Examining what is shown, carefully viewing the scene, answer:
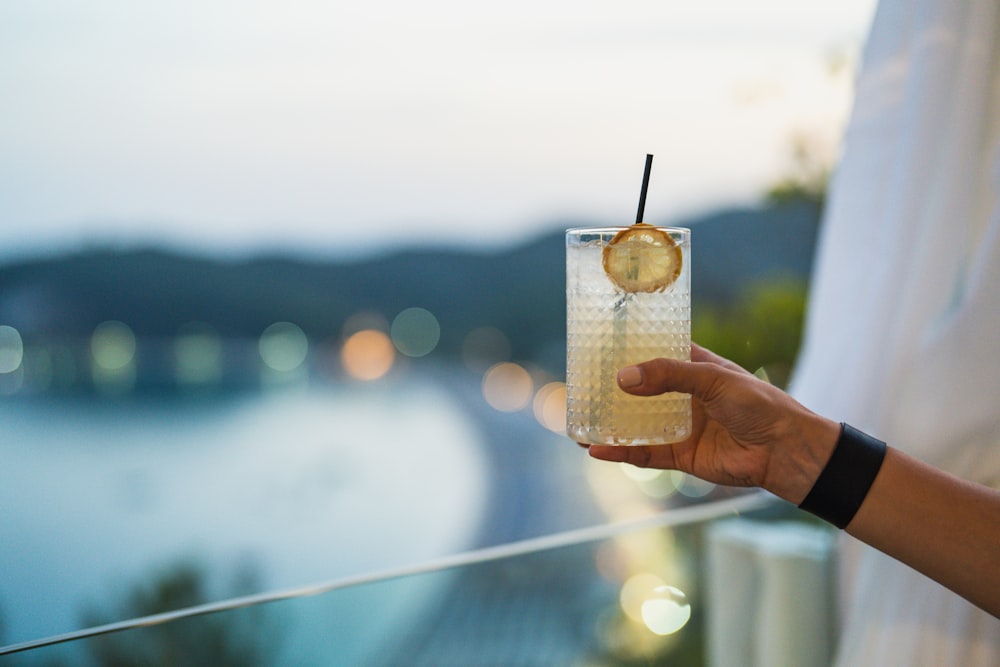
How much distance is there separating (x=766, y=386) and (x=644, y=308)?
179 mm

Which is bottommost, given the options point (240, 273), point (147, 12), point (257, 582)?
point (257, 582)

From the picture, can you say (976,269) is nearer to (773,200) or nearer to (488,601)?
(488,601)

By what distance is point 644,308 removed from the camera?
987 mm

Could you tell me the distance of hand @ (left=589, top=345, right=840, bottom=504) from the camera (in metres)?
0.94

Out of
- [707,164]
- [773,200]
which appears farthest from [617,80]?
[707,164]

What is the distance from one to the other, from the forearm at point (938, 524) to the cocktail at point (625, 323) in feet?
0.84

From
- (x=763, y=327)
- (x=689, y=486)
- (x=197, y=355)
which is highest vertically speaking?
(x=763, y=327)

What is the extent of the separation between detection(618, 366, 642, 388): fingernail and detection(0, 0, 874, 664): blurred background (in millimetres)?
267

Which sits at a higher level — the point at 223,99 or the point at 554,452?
the point at 223,99

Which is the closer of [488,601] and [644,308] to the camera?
[644,308]

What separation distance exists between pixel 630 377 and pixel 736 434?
0.22m

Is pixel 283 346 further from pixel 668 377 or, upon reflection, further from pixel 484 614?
pixel 668 377

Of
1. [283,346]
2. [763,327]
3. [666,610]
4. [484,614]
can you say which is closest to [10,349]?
[283,346]

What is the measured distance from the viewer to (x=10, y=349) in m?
11.0
